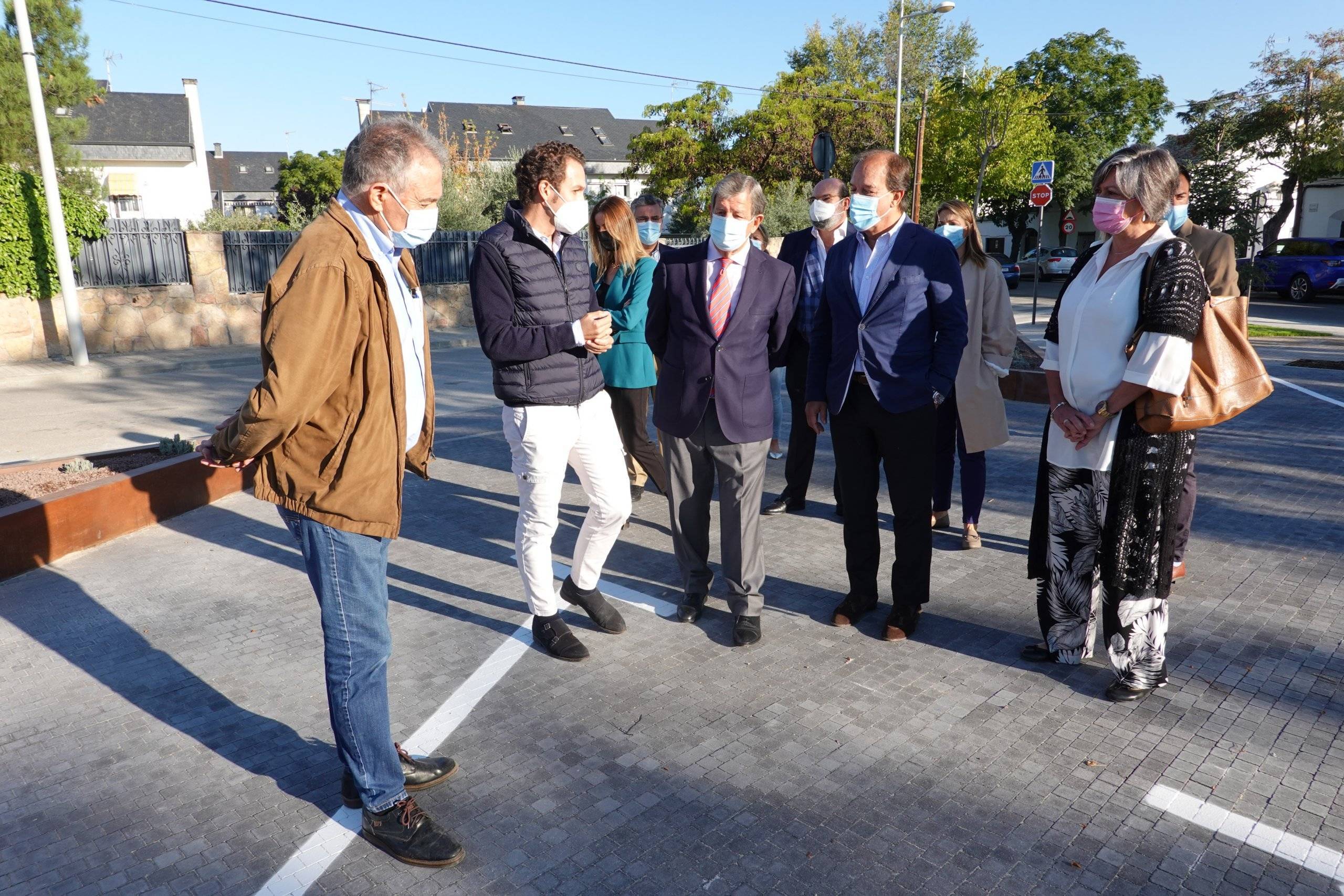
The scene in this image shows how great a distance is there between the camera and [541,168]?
12.7 ft

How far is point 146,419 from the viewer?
956 cm

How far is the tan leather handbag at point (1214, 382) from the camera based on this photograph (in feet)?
11.0

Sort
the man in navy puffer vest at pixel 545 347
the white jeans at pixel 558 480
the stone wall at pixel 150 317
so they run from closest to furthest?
the man in navy puffer vest at pixel 545 347 → the white jeans at pixel 558 480 → the stone wall at pixel 150 317

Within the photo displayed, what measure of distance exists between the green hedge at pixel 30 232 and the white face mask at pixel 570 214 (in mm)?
12630

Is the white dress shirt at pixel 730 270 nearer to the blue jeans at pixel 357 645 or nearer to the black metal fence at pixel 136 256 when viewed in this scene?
the blue jeans at pixel 357 645

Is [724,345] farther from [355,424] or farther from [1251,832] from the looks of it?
[1251,832]

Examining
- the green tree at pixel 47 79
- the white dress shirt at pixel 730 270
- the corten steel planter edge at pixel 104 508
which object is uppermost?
the green tree at pixel 47 79

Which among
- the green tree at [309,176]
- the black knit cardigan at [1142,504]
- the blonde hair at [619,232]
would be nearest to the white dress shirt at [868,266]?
the black knit cardigan at [1142,504]

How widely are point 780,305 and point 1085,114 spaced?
48.8 m

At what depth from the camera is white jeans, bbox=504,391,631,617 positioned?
3.95m

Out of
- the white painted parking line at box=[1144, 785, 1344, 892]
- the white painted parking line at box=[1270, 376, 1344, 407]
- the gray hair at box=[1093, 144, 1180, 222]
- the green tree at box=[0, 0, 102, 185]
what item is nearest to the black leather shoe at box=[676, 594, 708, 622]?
the white painted parking line at box=[1144, 785, 1344, 892]

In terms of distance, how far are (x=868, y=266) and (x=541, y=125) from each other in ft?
239

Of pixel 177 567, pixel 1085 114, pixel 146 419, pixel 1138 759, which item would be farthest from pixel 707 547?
pixel 1085 114

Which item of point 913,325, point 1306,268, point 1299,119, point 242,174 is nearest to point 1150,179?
point 913,325
